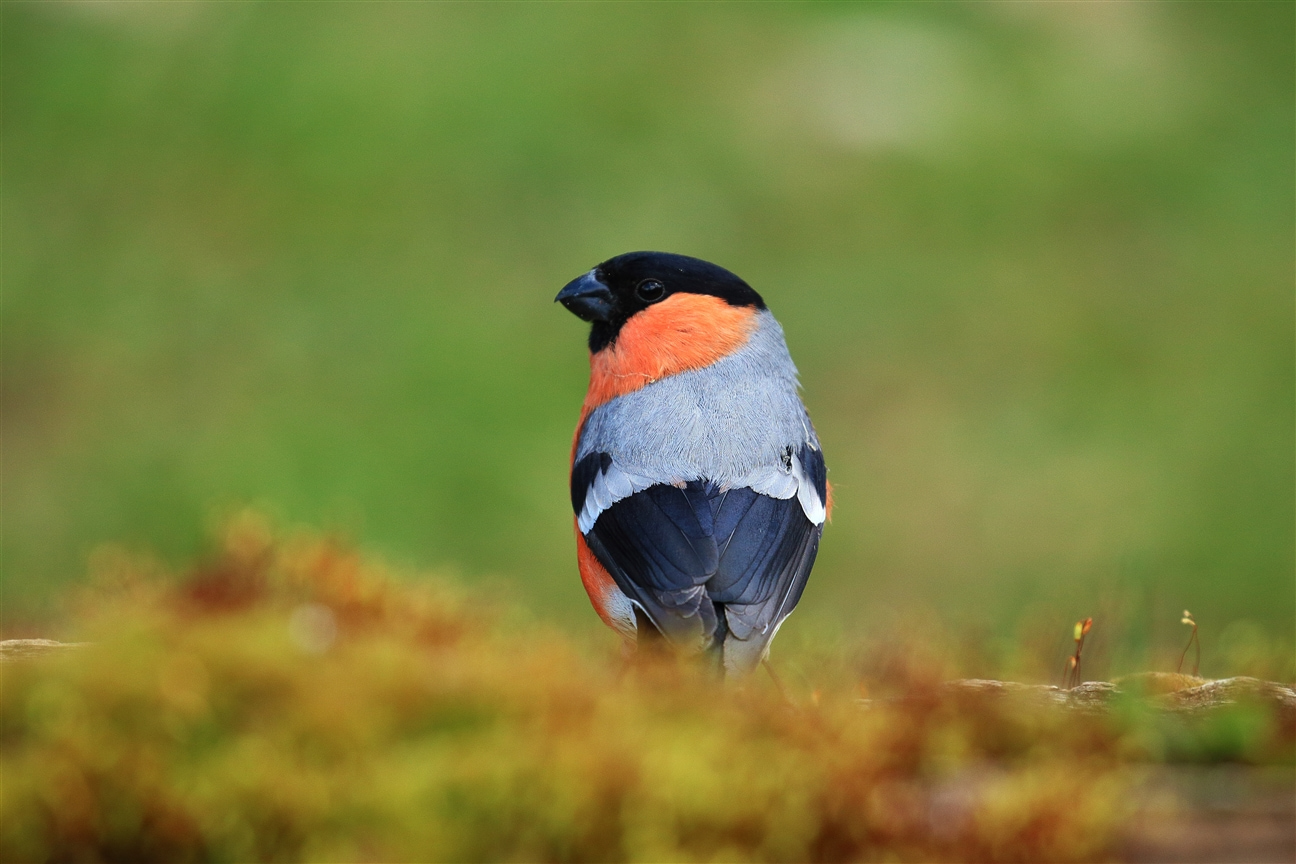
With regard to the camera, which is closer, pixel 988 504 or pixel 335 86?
pixel 988 504

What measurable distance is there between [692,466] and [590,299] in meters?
1.35

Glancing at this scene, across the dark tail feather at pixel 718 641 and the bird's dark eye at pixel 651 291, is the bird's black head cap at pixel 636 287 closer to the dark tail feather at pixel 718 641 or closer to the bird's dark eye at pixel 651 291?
the bird's dark eye at pixel 651 291

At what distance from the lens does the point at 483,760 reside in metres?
2.57

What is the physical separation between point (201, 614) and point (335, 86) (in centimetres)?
1266

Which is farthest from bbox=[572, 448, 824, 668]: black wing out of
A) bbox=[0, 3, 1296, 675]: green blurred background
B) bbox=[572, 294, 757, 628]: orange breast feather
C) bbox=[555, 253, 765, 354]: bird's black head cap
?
bbox=[0, 3, 1296, 675]: green blurred background

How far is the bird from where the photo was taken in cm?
473

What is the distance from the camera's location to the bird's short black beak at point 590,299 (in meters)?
6.19

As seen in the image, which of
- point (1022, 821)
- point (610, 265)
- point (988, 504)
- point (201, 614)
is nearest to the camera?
point (1022, 821)

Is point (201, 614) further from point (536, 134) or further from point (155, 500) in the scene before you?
point (536, 134)

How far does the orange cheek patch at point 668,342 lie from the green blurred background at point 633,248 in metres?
3.77

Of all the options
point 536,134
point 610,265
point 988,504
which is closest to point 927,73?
point 536,134

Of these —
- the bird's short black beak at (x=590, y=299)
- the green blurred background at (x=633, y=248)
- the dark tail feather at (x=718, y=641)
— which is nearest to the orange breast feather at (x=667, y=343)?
the bird's short black beak at (x=590, y=299)

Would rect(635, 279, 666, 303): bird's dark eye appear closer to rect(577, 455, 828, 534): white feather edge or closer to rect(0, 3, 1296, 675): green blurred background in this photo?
rect(577, 455, 828, 534): white feather edge

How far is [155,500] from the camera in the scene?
430 inches
